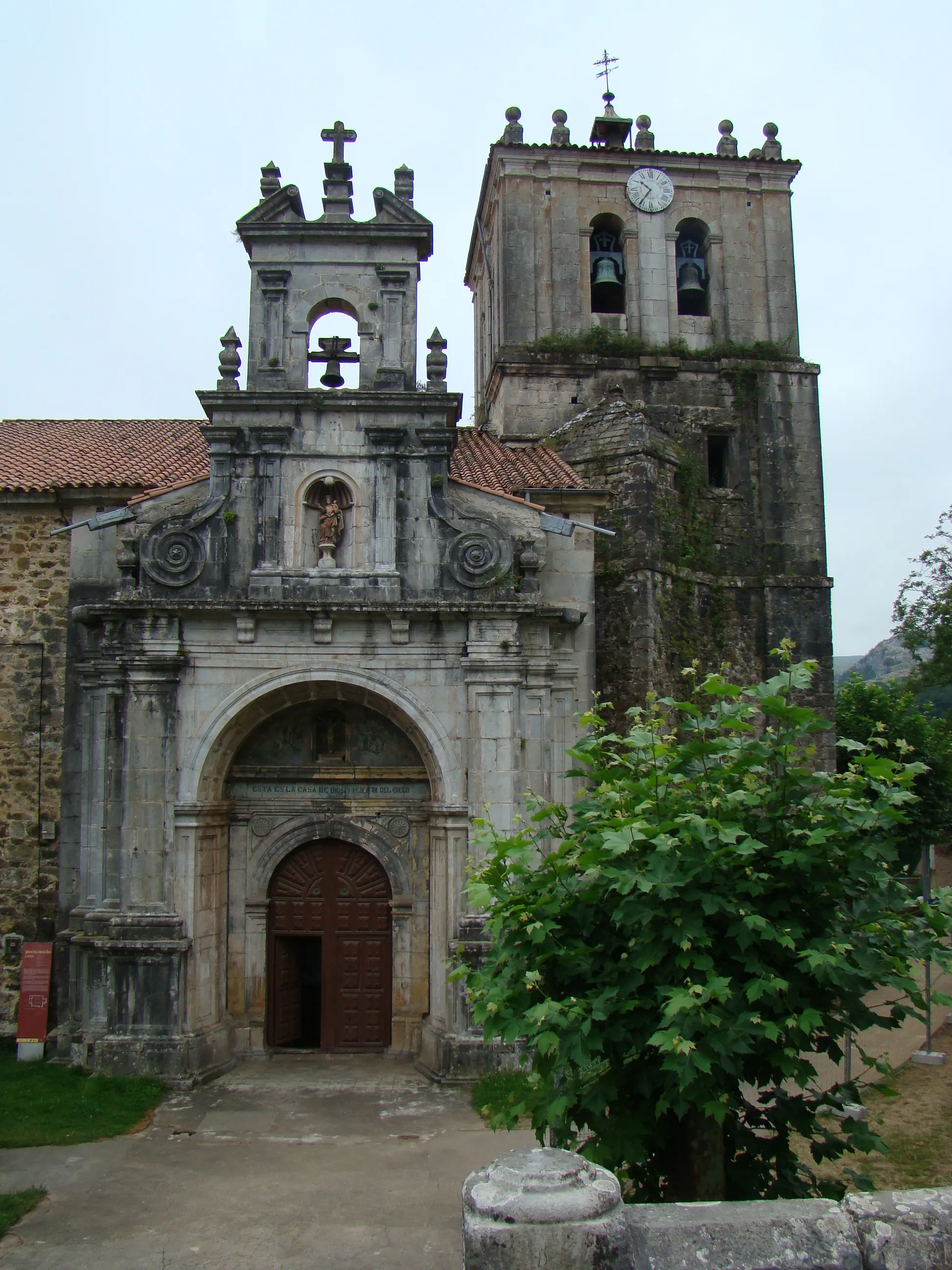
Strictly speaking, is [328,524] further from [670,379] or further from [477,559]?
[670,379]

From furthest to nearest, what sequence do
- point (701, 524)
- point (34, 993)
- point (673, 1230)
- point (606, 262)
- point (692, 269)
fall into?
1. point (692, 269)
2. point (606, 262)
3. point (701, 524)
4. point (34, 993)
5. point (673, 1230)

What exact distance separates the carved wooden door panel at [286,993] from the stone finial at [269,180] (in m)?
10.7

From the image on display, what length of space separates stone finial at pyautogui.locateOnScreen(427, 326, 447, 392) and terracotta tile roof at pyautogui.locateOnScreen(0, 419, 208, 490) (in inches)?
127

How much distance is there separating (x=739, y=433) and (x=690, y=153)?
6.06 m

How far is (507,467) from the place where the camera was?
1584 cm

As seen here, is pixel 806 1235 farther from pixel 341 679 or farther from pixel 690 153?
pixel 690 153

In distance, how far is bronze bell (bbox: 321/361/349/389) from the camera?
1497 centimetres

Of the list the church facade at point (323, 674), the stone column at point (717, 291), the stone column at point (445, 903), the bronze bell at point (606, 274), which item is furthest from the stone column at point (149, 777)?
the stone column at point (717, 291)

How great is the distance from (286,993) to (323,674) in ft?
15.6

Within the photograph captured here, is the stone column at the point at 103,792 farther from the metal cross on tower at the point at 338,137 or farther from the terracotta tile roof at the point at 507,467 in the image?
the metal cross on tower at the point at 338,137

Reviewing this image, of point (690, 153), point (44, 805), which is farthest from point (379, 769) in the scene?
point (690, 153)

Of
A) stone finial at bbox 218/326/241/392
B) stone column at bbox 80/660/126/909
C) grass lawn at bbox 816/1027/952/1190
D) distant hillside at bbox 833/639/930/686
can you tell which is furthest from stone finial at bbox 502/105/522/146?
distant hillside at bbox 833/639/930/686

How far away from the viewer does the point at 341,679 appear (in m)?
13.2

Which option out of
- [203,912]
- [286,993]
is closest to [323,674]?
[203,912]
